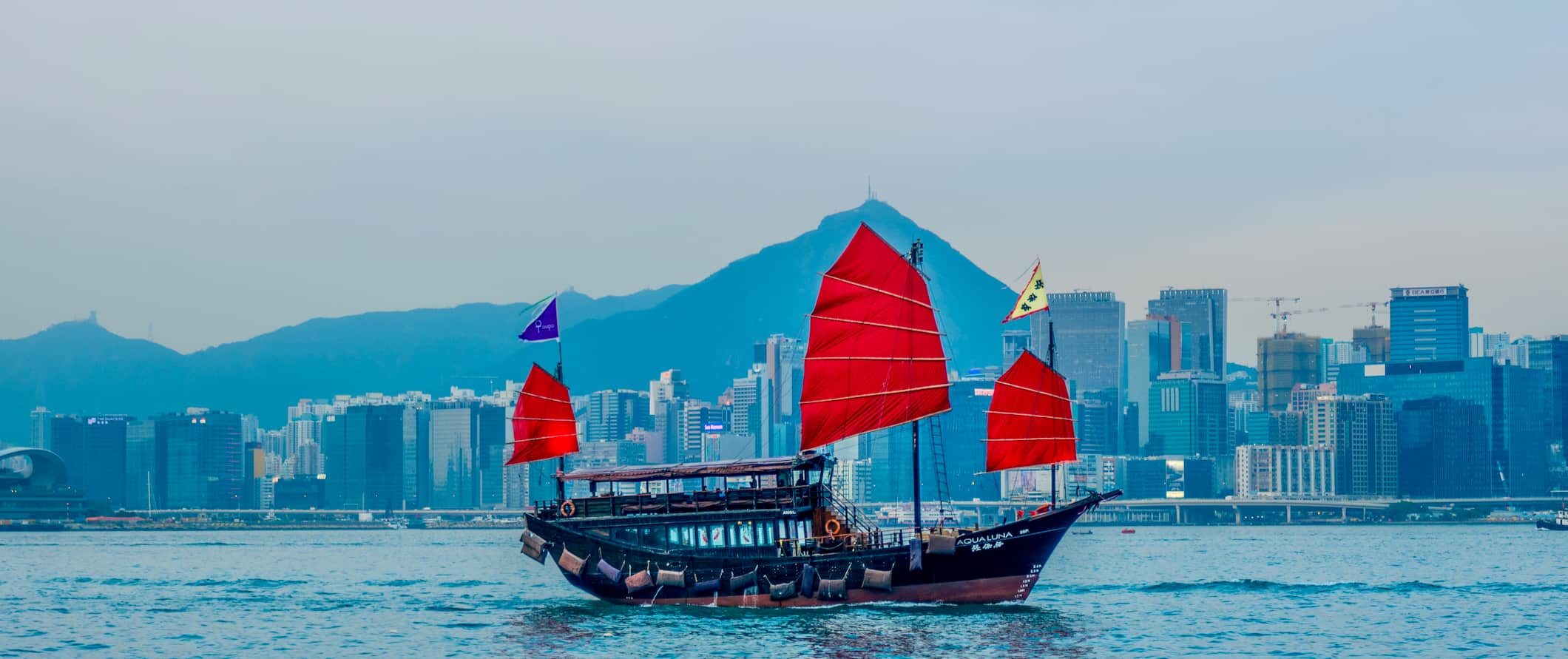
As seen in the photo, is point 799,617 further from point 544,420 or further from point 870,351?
point 544,420

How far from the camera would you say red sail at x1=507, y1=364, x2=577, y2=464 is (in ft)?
222

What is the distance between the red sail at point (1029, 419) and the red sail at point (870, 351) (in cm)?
220

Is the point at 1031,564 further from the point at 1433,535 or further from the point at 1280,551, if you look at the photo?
the point at 1433,535

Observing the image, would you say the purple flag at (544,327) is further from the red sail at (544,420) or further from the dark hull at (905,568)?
the dark hull at (905,568)

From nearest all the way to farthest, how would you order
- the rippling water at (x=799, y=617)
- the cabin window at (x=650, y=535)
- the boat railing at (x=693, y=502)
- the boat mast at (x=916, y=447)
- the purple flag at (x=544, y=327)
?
the rippling water at (x=799, y=617), the boat mast at (x=916, y=447), the boat railing at (x=693, y=502), the cabin window at (x=650, y=535), the purple flag at (x=544, y=327)

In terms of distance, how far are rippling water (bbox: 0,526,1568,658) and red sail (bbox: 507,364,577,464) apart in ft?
18.5

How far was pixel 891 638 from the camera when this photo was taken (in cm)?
5122

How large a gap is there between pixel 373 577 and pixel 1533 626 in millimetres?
59370

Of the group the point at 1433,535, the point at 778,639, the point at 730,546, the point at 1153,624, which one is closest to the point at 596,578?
the point at 730,546

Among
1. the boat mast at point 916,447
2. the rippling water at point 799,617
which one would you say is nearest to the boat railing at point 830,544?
the boat mast at point 916,447

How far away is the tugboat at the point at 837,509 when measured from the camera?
57594 millimetres

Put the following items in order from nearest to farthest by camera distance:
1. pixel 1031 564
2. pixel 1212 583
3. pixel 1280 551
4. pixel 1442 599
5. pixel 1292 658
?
pixel 1292 658
pixel 1031 564
pixel 1442 599
pixel 1212 583
pixel 1280 551

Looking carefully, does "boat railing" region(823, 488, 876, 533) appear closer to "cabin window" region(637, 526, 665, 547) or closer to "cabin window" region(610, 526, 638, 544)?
"cabin window" region(637, 526, 665, 547)

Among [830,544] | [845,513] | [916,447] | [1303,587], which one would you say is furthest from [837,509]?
[1303,587]
